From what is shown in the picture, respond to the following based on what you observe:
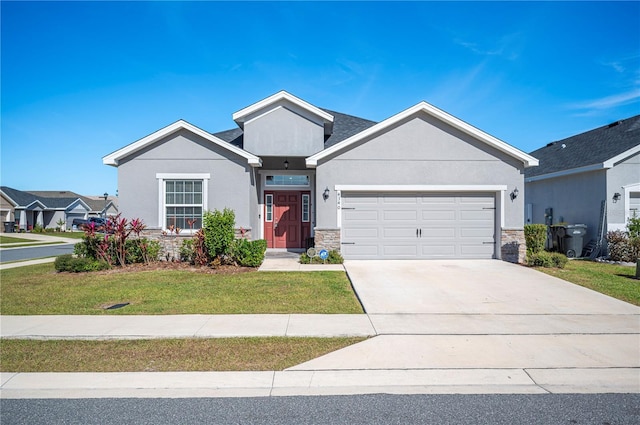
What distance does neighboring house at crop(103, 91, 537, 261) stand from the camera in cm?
1316

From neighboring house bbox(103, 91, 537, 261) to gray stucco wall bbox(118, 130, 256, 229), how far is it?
35 mm

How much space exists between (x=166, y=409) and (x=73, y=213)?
55.0 metres

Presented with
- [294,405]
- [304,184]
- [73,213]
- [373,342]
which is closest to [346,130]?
[304,184]

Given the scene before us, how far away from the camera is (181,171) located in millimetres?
13406

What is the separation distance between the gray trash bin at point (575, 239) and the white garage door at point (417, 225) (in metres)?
3.97

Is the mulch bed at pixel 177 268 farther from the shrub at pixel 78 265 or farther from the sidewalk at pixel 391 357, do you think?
the sidewalk at pixel 391 357

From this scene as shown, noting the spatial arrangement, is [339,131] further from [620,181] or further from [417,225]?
[620,181]

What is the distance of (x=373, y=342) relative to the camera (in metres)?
5.68

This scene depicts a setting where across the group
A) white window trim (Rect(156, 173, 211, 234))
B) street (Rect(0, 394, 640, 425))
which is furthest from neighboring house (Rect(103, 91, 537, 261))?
street (Rect(0, 394, 640, 425))

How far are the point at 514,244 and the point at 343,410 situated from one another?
11.3 meters

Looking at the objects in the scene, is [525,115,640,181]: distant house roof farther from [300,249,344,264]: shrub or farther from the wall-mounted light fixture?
[300,249,344,264]: shrub

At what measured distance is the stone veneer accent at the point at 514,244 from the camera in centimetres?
1307

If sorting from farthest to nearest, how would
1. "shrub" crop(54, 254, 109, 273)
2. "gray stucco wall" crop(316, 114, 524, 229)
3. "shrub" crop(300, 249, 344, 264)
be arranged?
"gray stucco wall" crop(316, 114, 524, 229), "shrub" crop(300, 249, 344, 264), "shrub" crop(54, 254, 109, 273)

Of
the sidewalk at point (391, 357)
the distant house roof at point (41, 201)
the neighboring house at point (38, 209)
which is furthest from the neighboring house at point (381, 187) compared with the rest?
the distant house roof at point (41, 201)
